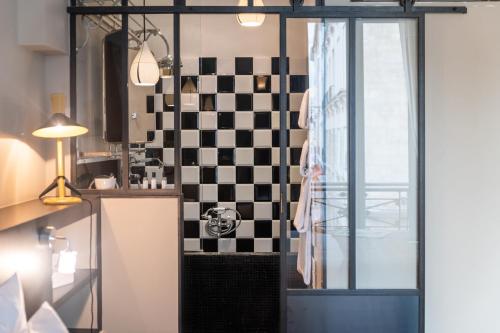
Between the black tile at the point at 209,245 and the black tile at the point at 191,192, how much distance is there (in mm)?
388

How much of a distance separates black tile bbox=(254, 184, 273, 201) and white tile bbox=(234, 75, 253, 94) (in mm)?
890

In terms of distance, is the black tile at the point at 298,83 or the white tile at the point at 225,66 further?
the white tile at the point at 225,66

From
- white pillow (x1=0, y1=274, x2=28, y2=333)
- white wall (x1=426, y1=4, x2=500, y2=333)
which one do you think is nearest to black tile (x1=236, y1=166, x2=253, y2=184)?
white wall (x1=426, y1=4, x2=500, y2=333)

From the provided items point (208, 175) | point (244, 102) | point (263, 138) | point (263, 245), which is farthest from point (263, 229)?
point (244, 102)

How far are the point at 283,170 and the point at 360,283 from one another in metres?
0.82

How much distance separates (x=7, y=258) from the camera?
2.09 m

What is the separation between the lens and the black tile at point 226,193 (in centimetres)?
477

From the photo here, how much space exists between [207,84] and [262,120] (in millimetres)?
606

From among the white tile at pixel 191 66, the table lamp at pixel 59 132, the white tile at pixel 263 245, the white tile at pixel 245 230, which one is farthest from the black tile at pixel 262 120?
the table lamp at pixel 59 132

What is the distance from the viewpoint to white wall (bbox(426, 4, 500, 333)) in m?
3.18

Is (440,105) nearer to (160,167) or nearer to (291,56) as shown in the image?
(291,56)

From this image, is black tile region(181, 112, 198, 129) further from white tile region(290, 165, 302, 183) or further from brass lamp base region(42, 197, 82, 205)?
brass lamp base region(42, 197, 82, 205)

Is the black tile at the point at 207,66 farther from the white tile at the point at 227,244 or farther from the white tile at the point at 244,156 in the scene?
the white tile at the point at 227,244

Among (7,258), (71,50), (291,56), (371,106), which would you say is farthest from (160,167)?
(7,258)
